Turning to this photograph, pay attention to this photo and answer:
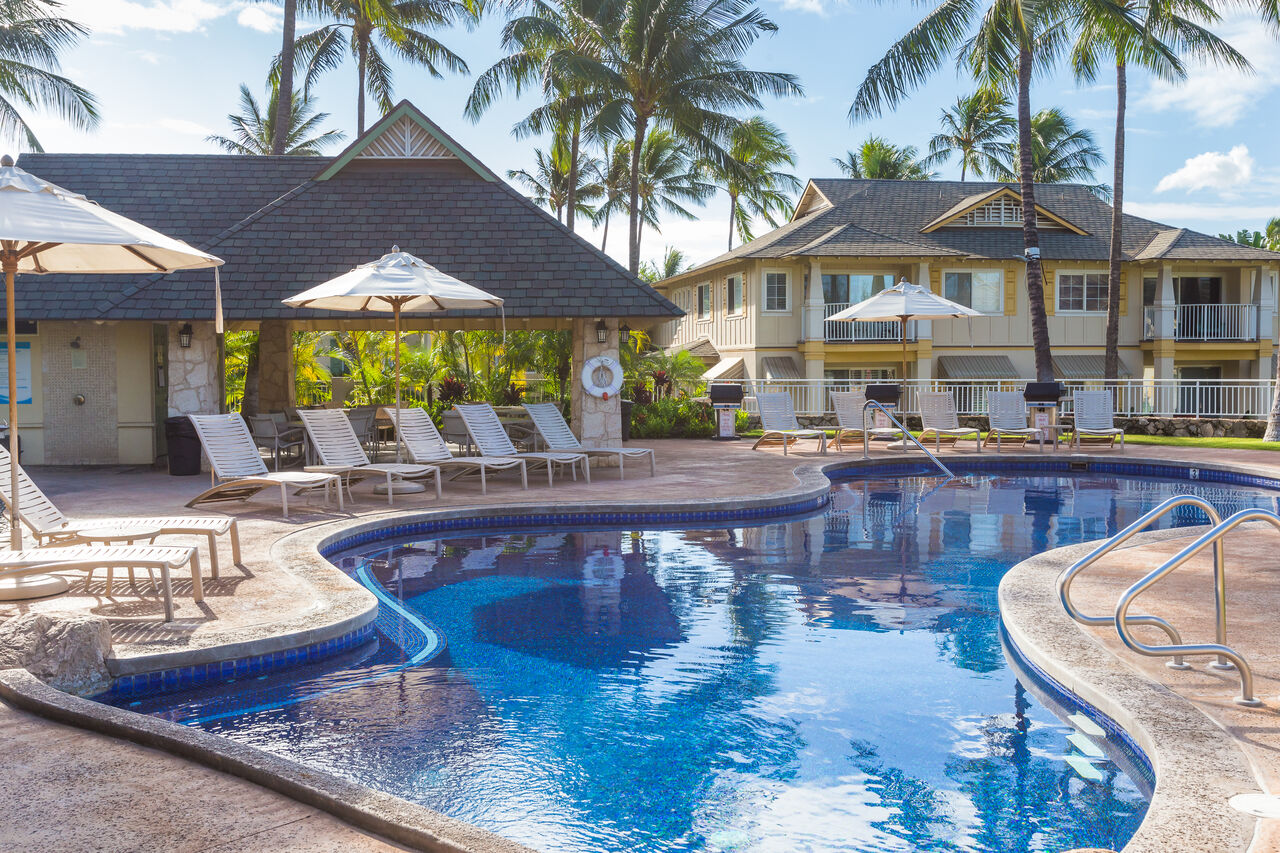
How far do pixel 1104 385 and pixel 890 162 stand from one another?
21.0 metres

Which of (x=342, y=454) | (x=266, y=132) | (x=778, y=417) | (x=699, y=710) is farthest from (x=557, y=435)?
(x=266, y=132)

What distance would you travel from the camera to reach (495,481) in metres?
13.8

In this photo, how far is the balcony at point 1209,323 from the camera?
29.9m

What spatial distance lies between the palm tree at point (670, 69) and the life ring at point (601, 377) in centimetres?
1157

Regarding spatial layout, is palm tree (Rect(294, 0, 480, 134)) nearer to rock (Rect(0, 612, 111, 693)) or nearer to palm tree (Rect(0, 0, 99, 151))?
palm tree (Rect(0, 0, 99, 151))

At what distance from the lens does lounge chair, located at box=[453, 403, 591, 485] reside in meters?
13.2

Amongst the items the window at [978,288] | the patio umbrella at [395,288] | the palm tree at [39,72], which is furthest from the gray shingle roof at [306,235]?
the window at [978,288]

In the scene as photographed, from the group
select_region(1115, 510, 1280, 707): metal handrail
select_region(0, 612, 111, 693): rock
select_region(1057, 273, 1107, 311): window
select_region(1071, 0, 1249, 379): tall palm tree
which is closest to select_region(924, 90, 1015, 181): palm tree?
select_region(1057, 273, 1107, 311): window

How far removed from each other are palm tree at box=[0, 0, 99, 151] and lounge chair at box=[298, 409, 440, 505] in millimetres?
21349

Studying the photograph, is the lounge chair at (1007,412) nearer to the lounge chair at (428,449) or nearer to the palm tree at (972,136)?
the lounge chair at (428,449)

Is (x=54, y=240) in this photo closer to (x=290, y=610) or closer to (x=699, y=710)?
(x=290, y=610)

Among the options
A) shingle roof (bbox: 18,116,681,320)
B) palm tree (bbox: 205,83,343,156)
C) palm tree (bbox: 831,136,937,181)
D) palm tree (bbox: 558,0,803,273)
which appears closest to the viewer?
shingle roof (bbox: 18,116,681,320)

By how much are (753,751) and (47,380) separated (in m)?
14.0

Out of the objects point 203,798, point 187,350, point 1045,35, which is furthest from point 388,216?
point 1045,35
